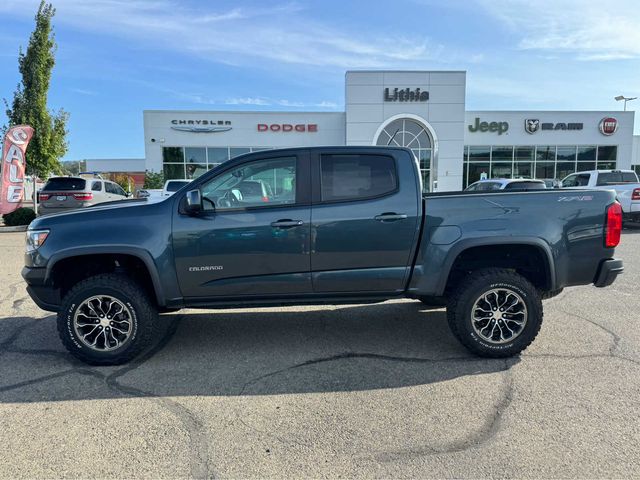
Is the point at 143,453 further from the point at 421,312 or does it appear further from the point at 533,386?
the point at 421,312

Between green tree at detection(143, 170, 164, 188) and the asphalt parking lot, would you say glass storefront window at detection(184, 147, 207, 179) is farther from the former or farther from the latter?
the asphalt parking lot

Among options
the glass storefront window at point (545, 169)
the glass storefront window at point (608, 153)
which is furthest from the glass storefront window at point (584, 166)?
the glass storefront window at point (545, 169)

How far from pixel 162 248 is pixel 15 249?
30.5 feet

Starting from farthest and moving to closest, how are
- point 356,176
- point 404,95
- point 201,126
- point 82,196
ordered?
1. point 201,126
2. point 404,95
3. point 82,196
4. point 356,176

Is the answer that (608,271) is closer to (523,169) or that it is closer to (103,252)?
(103,252)

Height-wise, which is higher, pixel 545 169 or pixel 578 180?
pixel 545 169

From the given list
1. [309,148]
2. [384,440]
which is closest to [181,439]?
[384,440]

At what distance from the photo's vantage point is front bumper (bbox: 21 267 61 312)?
3.96m

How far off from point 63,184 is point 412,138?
19.4 m

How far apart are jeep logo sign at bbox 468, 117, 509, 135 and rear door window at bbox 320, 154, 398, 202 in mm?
26647

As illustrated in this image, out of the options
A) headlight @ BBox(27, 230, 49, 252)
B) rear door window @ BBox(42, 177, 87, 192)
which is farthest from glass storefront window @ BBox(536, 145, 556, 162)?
headlight @ BBox(27, 230, 49, 252)

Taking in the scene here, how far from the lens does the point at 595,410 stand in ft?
10.3

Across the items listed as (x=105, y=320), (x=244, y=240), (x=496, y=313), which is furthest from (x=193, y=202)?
(x=496, y=313)

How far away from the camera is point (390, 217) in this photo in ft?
13.1
